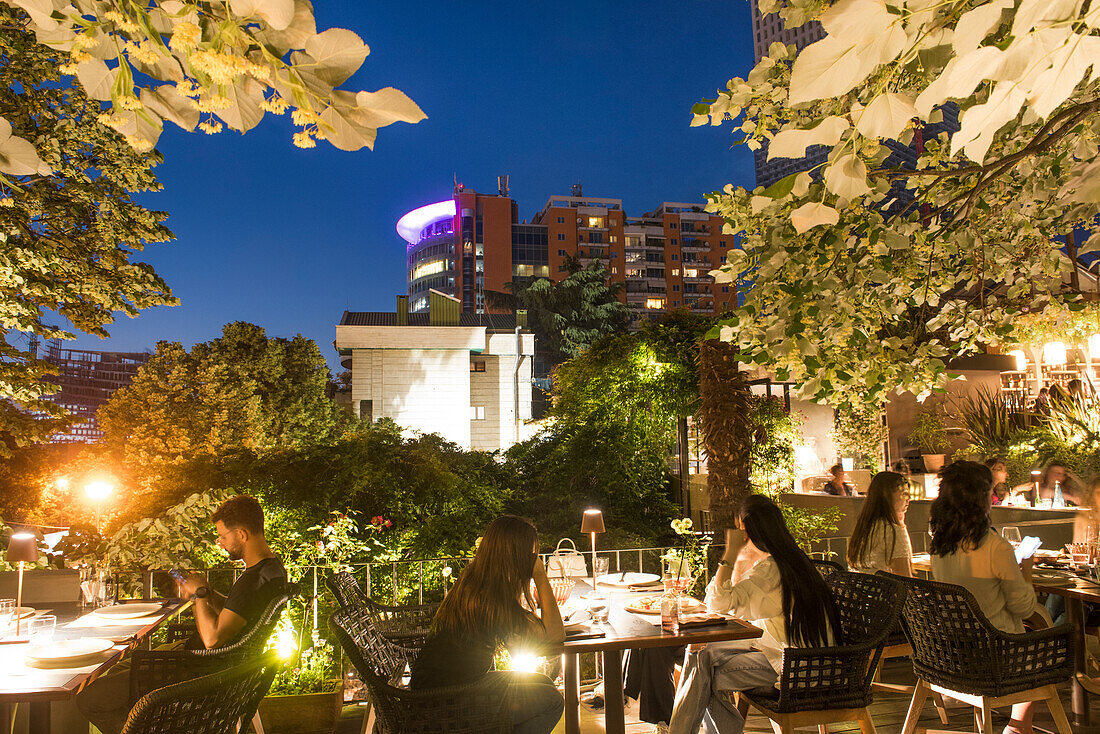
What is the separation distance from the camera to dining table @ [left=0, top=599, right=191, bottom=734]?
105 inches

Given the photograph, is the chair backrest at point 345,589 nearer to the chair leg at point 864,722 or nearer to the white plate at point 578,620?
the white plate at point 578,620

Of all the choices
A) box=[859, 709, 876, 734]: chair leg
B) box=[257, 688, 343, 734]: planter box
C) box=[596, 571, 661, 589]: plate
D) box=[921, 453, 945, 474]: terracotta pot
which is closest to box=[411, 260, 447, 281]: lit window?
box=[921, 453, 945, 474]: terracotta pot

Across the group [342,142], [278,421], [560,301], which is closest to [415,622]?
[342,142]

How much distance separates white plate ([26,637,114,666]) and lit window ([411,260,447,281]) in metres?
68.7

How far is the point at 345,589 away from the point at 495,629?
1.34 metres

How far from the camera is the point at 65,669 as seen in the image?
9.66 feet

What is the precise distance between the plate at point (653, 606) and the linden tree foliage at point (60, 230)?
652 centimetres

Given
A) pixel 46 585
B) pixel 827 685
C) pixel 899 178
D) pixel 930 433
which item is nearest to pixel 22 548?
pixel 46 585

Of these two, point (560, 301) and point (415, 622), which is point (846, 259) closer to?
point (415, 622)

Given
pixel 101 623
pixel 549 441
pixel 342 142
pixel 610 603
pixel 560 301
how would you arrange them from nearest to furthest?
1. pixel 342 142
2. pixel 101 623
3. pixel 610 603
4. pixel 549 441
5. pixel 560 301

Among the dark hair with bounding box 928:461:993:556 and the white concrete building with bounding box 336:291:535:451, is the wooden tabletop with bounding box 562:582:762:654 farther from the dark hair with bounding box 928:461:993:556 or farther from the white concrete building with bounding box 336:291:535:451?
the white concrete building with bounding box 336:291:535:451

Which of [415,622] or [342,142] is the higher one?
[342,142]

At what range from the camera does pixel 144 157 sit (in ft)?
28.3

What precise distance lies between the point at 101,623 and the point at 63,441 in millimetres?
27401
